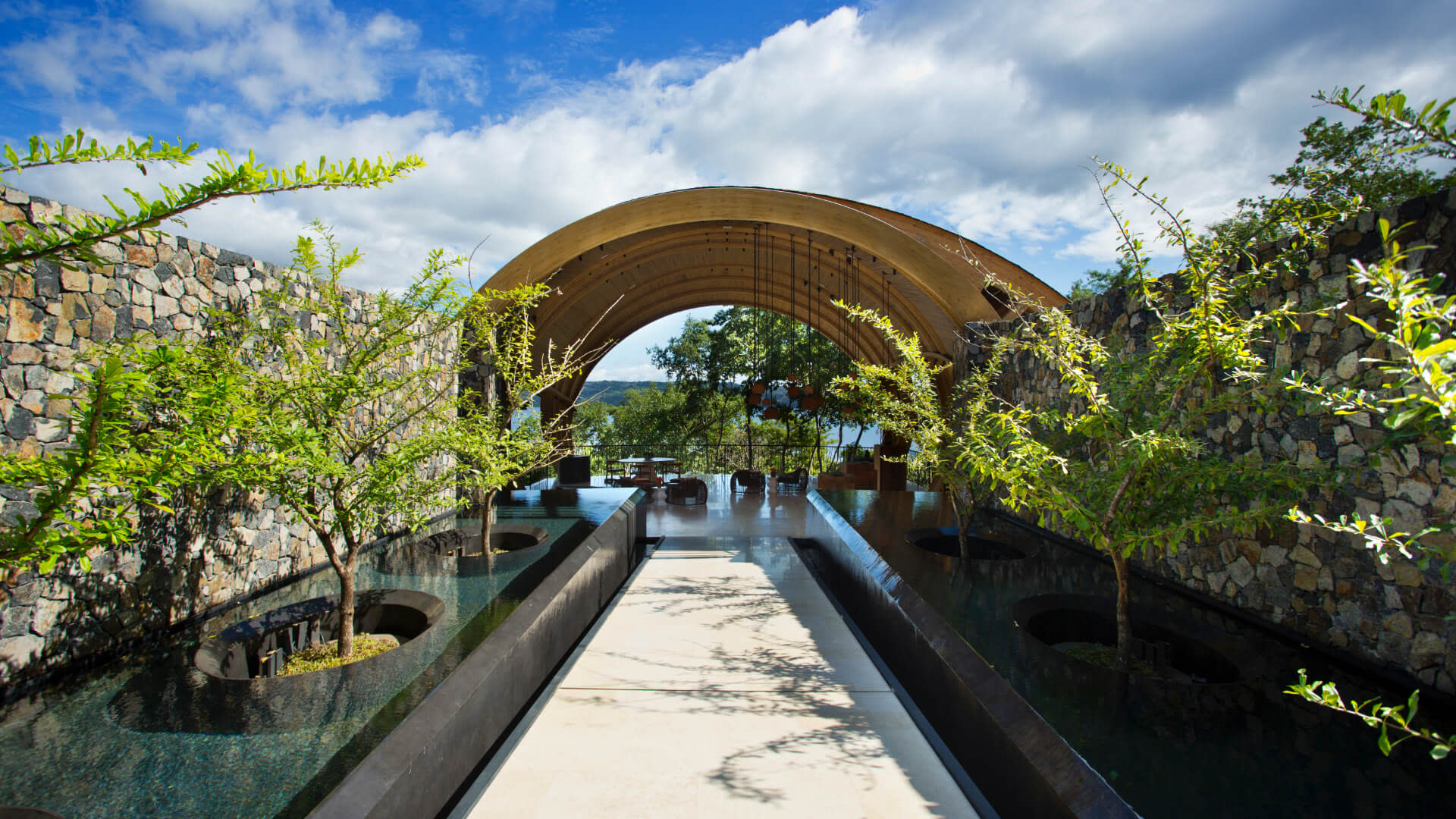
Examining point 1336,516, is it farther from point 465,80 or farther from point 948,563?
point 465,80

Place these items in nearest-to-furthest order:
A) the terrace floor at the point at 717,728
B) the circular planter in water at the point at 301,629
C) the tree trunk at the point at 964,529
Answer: the terrace floor at the point at 717,728 < the circular planter in water at the point at 301,629 < the tree trunk at the point at 964,529

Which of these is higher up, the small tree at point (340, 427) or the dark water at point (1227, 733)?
the small tree at point (340, 427)

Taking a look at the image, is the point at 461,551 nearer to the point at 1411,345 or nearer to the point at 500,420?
the point at 500,420

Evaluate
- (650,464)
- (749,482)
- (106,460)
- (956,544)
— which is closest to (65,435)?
(106,460)

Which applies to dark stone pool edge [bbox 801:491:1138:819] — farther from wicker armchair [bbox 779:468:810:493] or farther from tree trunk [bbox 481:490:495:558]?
wicker armchair [bbox 779:468:810:493]

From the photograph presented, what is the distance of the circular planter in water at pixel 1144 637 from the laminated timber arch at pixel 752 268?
468cm

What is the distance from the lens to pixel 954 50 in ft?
16.6

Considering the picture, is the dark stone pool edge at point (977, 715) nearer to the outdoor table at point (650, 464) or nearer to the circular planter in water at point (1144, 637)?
the circular planter in water at point (1144, 637)

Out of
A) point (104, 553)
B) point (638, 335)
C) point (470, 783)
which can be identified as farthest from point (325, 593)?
point (638, 335)

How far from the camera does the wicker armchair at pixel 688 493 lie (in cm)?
993

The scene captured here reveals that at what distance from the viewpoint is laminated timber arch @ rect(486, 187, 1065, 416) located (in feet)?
27.6

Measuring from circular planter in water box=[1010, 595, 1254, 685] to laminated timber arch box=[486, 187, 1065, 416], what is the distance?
15.3ft

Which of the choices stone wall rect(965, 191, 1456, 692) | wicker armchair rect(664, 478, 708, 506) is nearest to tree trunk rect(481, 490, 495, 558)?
wicker armchair rect(664, 478, 708, 506)

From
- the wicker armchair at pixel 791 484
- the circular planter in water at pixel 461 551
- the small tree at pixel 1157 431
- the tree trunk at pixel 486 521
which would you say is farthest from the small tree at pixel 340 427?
the wicker armchair at pixel 791 484
